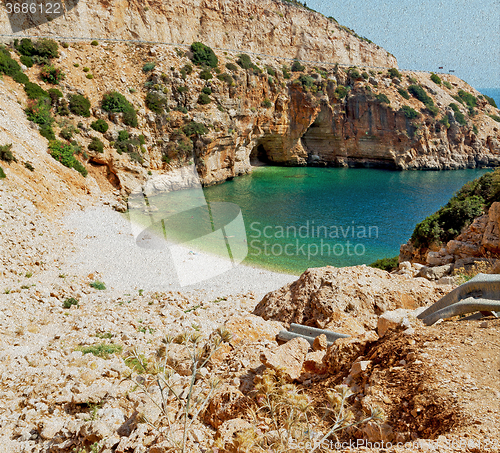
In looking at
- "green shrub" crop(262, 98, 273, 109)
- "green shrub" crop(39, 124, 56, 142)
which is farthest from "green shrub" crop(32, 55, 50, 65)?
"green shrub" crop(262, 98, 273, 109)

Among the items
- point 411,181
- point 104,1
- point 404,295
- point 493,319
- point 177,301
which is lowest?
point 411,181

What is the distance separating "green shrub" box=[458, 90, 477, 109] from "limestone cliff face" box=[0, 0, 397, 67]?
12607mm

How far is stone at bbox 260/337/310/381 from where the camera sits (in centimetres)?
421

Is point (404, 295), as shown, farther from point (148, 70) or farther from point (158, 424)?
point (148, 70)

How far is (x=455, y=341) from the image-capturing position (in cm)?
351

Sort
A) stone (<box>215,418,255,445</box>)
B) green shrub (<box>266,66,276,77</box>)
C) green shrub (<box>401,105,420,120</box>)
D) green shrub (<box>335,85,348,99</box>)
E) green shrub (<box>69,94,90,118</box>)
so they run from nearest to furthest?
stone (<box>215,418,255,445</box>) → green shrub (<box>69,94,90,118</box>) → green shrub (<box>266,66,276,77</box>) → green shrub (<box>335,85,348,99</box>) → green shrub (<box>401,105,420,120</box>)

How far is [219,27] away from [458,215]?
1627 inches

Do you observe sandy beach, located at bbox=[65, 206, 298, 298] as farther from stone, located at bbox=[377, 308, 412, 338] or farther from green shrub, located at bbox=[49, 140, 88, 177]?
stone, located at bbox=[377, 308, 412, 338]

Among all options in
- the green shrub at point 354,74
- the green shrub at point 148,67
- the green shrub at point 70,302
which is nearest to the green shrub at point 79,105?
the green shrub at point 148,67

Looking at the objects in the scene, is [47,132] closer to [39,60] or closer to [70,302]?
[39,60]

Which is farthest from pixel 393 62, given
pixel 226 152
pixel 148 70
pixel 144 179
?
pixel 144 179

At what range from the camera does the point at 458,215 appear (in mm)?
12539

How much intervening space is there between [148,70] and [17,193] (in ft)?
69.3

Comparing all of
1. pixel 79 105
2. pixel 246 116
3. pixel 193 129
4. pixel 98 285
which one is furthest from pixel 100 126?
pixel 98 285
